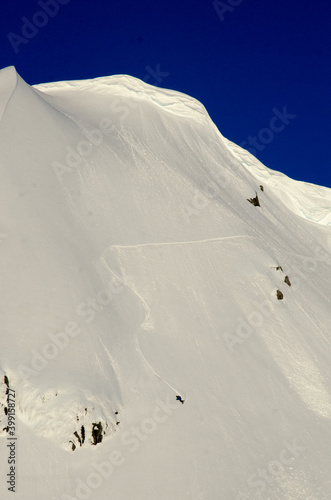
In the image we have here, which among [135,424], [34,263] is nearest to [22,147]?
[34,263]

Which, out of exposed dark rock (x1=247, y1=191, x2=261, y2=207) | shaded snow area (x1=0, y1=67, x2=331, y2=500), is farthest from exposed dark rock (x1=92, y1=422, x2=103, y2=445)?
exposed dark rock (x1=247, y1=191, x2=261, y2=207)

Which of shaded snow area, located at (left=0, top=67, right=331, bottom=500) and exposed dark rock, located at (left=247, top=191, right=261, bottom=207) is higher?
exposed dark rock, located at (left=247, top=191, right=261, bottom=207)

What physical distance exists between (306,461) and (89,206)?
9.20 meters

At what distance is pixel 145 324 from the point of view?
13.7 metres

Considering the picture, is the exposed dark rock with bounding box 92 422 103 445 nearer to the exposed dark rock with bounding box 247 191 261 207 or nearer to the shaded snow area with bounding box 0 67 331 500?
the shaded snow area with bounding box 0 67 331 500

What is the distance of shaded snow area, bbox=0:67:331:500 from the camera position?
10.7 m

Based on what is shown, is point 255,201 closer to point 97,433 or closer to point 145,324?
point 145,324

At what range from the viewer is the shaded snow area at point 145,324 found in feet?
35.0

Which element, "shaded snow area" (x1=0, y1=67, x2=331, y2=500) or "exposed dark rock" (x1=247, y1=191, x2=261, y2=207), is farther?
"exposed dark rock" (x1=247, y1=191, x2=261, y2=207)

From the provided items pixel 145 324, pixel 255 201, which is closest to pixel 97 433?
pixel 145 324

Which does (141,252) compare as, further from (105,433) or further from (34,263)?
(105,433)

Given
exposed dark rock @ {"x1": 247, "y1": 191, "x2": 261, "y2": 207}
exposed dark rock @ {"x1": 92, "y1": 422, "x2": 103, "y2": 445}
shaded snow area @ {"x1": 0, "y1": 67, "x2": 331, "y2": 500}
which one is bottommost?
exposed dark rock @ {"x1": 92, "y1": 422, "x2": 103, "y2": 445}

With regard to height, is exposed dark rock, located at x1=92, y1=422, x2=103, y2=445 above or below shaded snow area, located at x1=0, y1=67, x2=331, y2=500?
below

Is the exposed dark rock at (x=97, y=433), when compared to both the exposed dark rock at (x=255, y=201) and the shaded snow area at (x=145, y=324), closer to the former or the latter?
the shaded snow area at (x=145, y=324)
